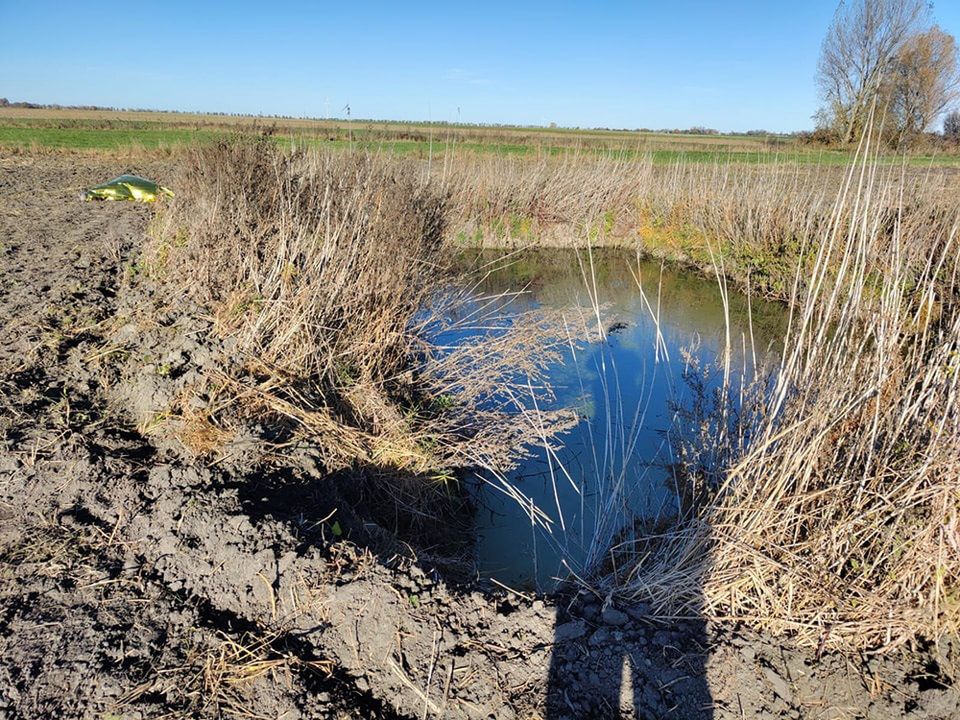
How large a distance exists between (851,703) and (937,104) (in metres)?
7.32

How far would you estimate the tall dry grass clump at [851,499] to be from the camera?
267cm

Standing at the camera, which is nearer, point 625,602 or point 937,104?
point 625,602

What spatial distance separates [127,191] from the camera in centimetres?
1093

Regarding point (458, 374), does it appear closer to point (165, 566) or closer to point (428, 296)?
point (428, 296)

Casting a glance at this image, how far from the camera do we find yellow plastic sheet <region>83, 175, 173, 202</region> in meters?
10.6

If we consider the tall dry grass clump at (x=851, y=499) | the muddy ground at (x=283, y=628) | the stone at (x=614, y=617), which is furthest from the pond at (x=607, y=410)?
the muddy ground at (x=283, y=628)

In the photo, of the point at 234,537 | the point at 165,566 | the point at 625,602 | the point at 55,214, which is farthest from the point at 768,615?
the point at 55,214

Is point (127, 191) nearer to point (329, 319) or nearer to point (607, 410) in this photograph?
point (329, 319)

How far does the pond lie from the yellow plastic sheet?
5941 mm

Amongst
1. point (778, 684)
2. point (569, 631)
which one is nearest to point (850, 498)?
point (778, 684)

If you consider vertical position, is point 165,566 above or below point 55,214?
below

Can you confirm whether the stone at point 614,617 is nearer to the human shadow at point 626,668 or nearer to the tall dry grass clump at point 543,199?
the human shadow at point 626,668

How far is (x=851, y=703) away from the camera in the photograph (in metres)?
2.55

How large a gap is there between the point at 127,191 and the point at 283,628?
34.7ft
